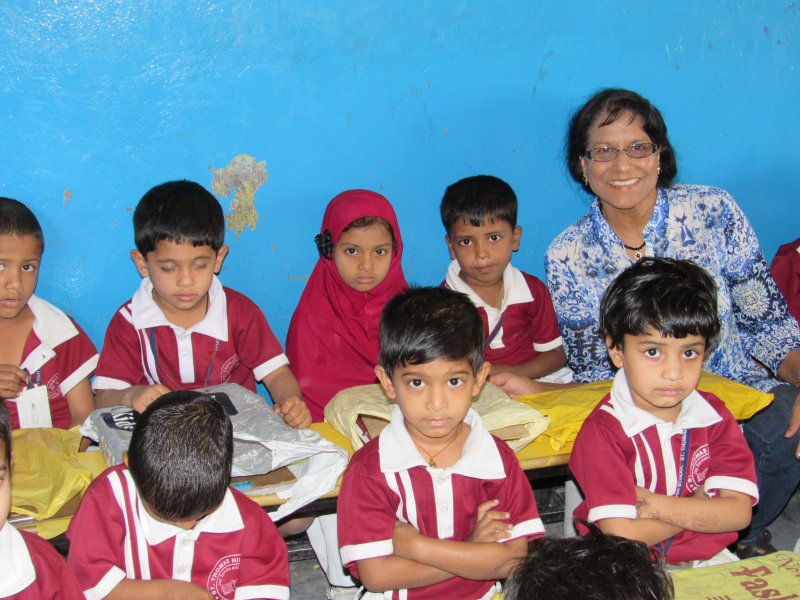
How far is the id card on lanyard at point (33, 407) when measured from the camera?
3.04m

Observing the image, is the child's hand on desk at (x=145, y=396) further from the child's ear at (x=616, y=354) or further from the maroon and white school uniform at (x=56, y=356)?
the child's ear at (x=616, y=354)

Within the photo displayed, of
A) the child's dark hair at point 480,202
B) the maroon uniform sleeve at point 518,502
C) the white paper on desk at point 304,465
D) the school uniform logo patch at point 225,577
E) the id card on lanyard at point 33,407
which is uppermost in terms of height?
the child's dark hair at point 480,202

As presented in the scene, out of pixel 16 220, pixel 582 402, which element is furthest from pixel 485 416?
pixel 16 220

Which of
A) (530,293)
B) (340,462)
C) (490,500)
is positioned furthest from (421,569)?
(530,293)

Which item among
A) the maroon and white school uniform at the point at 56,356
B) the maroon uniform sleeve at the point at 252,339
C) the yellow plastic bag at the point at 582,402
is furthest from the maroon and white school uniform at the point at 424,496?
the maroon and white school uniform at the point at 56,356

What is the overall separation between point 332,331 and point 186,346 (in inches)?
22.8

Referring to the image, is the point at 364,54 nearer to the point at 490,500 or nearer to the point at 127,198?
the point at 127,198

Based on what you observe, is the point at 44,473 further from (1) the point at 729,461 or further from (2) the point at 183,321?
(1) the point at 729,461

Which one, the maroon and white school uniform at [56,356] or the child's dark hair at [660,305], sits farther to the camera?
the maroon and white school uniform at [56,356]

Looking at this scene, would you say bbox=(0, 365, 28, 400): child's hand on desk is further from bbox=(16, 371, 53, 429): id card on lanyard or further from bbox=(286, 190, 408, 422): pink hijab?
bbox=(286, 190, 408, 422): pink hijab

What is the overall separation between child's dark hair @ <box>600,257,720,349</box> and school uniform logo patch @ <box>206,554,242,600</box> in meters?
1.20

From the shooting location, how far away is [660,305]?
8.02 ft

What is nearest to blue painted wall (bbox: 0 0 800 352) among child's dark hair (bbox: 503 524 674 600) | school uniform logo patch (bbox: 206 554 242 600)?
school uniform logo patch (bbox: 206 554 242 600)

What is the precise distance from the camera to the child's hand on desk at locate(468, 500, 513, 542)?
2275 mm
